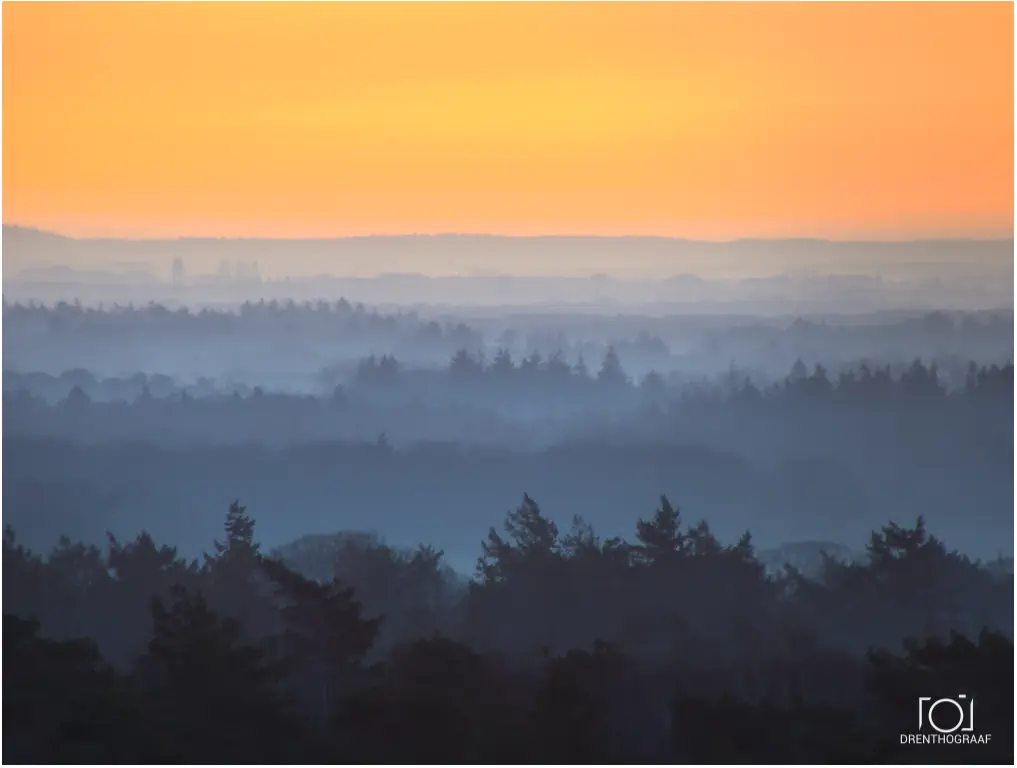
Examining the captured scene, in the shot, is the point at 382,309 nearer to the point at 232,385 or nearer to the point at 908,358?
the point at 232,385

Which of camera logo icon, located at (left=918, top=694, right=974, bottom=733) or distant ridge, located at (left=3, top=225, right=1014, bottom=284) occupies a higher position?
distant ridge, located at (left=3, top=225, right=1014, bottom=284)

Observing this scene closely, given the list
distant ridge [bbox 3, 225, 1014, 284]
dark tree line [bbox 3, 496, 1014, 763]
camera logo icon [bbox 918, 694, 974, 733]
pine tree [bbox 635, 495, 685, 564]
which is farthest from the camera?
distant ridge [bbox 3, 225, 1014, 284]

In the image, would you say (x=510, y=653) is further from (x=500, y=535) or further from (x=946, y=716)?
(x=946, y=716)

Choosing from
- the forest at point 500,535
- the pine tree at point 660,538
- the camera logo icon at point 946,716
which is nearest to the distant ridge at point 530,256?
the forest at point 500,535

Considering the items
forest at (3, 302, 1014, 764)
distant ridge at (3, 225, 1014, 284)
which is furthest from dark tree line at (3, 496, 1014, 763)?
distant ridge at (3, 225, 1014, 284)

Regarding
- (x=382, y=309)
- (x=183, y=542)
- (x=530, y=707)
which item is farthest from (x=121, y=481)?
(x=530, y=707)

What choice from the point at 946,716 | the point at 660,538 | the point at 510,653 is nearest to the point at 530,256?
the point at 660,538

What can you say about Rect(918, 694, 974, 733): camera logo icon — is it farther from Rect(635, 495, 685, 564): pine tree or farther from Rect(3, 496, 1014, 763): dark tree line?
Rect(635, 495, 685, 564): pine tree

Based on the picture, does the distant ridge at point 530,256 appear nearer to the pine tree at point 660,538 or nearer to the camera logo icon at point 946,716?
the pine tree at point 660,538
